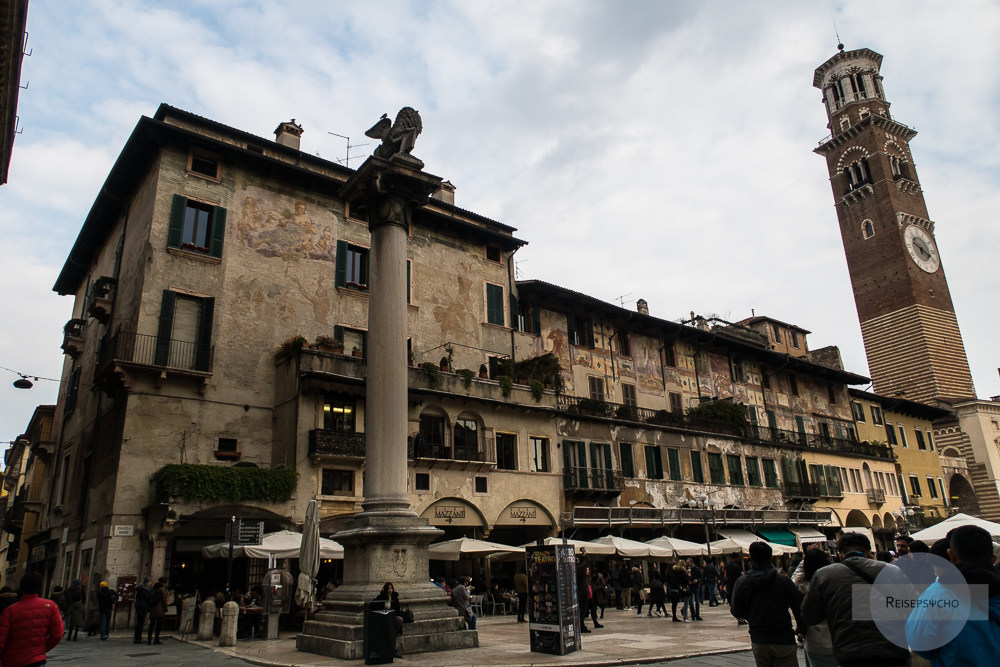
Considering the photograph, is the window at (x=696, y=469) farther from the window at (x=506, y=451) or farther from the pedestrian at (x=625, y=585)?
the window at (x=506, y=451)

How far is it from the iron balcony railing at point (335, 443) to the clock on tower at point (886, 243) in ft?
156

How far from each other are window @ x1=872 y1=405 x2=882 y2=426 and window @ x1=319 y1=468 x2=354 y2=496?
39.8 meters

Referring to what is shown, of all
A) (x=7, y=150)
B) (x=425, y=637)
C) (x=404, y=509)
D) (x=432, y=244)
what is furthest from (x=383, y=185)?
(x=432, y=244)

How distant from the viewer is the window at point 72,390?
28625 millimetres

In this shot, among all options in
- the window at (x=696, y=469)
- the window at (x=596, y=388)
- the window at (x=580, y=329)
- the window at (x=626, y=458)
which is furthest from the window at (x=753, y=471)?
the window at (x=580, y=329)

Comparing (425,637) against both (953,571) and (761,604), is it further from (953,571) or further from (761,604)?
(953,571)

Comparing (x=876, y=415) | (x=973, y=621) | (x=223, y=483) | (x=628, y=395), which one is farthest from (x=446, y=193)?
(x=876, y=415)

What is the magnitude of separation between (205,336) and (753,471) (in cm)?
2764

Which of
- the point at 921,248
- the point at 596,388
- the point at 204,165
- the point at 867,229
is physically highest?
the point at 867,229

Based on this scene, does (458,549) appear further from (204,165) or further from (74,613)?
(204,165)

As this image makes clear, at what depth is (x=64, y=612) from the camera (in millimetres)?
19656

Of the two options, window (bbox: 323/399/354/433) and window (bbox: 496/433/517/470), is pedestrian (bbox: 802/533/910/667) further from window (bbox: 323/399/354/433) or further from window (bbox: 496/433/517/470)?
window (bbox: 496/433/517/470)

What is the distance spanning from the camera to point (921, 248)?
5884cm

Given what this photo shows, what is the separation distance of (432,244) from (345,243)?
377 centimetres
